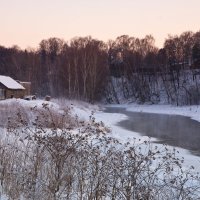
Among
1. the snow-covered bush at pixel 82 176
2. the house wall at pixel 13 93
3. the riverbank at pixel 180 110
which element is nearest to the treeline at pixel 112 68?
the riverbank at pixel 180 110

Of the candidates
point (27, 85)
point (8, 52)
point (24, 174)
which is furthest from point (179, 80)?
point (24, 174)

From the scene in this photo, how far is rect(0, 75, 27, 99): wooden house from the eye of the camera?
46.6 metres

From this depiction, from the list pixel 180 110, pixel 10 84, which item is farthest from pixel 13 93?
pixel 180 110

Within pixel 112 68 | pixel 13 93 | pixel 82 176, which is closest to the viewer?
pixel 82 176

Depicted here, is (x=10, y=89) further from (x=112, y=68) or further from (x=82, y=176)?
(x=82, y=176)

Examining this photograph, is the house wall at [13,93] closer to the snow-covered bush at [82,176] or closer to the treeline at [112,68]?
the treeline at [112,68]

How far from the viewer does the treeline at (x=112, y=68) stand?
61.8 m

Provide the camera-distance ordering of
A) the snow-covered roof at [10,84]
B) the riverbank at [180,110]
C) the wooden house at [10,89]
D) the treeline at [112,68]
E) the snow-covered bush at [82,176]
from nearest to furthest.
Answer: the snow-covered bush at [82,176], the riverbank at [180,110], the wooden house at [10,89], the snow-covered roof at [10,84], the treeline at [112,68]

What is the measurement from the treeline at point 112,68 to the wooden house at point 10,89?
362 inches

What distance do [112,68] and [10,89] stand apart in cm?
3332

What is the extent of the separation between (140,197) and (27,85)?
48.9 meters

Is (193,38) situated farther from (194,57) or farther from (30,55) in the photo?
(30,55)

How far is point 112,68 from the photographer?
77.8 meters

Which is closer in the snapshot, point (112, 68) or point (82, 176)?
point (82, 176)
